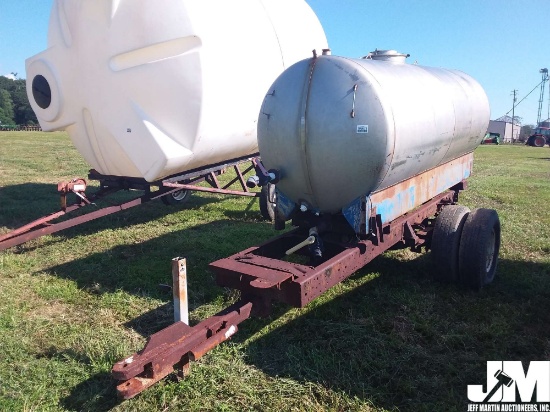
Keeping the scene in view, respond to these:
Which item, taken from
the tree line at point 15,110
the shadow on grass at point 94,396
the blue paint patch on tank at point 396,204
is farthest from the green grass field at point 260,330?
the tree line at point 15,110

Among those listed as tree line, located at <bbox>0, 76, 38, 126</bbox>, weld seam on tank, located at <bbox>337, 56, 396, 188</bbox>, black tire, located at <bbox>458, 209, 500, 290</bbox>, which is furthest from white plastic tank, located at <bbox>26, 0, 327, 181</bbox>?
tree line, located at <bbox>0, 76, 38, 126</bbox>

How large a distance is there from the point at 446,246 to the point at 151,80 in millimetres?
4140

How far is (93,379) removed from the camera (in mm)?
3523

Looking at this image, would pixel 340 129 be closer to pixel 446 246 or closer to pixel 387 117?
pixel 387 117

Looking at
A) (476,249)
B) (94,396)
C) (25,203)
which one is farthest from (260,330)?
(25,203)

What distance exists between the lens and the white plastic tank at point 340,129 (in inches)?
155

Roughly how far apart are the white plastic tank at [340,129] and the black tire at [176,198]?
17.7 feet

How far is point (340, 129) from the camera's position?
3.94m

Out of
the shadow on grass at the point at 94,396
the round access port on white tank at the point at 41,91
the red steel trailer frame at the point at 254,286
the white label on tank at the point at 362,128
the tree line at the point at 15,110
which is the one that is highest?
the tree line at the point at 15,110

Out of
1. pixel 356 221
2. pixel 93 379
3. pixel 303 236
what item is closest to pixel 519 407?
pixel 356 221

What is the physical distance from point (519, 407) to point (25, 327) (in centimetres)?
426

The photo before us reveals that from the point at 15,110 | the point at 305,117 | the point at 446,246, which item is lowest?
the point at 446,246

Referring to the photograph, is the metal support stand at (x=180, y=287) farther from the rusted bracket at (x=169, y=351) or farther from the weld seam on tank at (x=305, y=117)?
the weld seam on tank at (x=305, y=117)

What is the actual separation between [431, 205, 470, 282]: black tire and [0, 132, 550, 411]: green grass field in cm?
19
